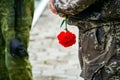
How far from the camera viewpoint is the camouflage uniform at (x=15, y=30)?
16.4ft

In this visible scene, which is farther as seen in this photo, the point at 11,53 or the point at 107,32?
the point at 11,53

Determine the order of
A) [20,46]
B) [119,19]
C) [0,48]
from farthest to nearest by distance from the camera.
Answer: [0,48]
[20,46]
[119,19]

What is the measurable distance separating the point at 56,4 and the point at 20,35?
1.51m

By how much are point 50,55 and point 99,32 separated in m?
4.37

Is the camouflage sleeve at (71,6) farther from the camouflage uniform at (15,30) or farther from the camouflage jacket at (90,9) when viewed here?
the camouflage uniform at (15,30)

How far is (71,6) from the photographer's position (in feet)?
11.6

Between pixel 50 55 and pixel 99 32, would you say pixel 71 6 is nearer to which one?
pixel 99 32

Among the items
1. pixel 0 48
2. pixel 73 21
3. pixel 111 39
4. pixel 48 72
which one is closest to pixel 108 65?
pixel 111 39

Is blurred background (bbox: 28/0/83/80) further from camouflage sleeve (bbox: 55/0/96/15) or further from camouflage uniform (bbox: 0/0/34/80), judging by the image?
camouflage sleeve (bbox: 55/0/96/15)

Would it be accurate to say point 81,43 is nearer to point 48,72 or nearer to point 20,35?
point 20,35

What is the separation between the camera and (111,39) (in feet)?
11.7

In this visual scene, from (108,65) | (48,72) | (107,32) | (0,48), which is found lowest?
(48,72)

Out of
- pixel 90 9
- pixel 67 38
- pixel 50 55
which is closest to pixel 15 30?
pixel 67 38

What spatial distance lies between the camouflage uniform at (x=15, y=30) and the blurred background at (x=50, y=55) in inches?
64.2
